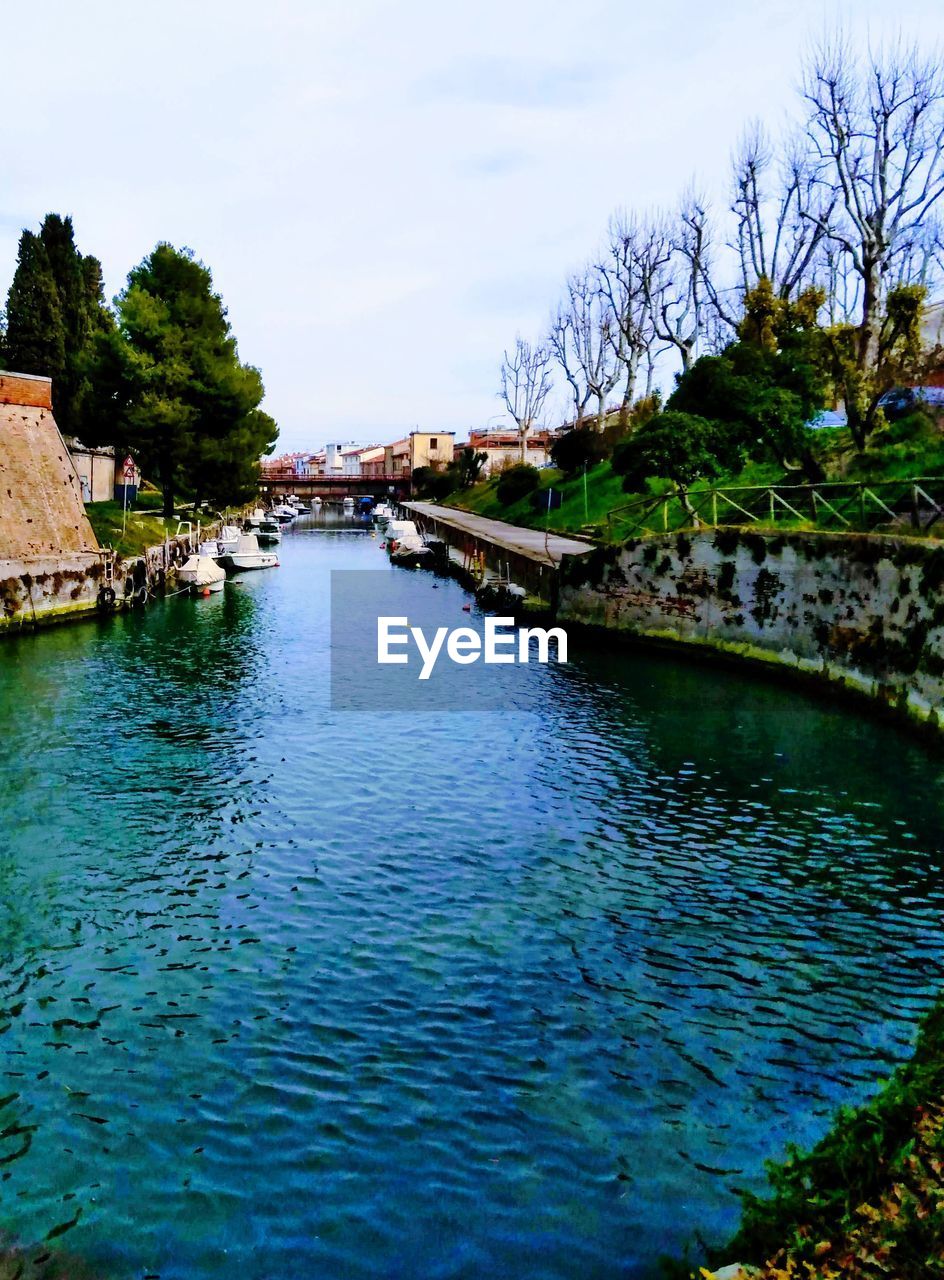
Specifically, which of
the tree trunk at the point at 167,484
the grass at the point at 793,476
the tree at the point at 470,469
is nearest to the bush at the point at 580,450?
the grass at the point at 793,476

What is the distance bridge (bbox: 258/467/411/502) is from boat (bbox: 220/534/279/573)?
2421 inches

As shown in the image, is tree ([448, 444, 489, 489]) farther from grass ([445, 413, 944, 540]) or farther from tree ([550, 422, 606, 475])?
tree ([550, 422, 606, 475])

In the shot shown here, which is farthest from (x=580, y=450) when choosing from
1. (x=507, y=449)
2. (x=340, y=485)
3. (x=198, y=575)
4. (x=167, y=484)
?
(x=340, y=485)

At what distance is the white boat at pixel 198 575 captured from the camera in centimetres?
5044

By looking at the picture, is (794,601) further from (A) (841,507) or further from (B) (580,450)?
(B) (580,450)

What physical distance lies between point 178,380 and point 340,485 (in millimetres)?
92539

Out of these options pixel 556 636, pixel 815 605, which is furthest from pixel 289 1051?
pixel 556 636

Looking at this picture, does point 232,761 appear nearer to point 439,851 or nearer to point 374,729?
point 374,729

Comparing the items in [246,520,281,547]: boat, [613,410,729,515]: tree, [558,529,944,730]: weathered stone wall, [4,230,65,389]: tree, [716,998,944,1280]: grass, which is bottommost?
[716,998,944,1280]: grass

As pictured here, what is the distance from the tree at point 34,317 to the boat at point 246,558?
17.3 metres

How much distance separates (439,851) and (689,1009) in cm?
543

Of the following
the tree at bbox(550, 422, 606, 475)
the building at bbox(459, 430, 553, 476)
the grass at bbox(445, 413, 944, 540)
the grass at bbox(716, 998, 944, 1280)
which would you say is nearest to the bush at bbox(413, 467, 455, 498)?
the building at bbox(459, 430, 553, 476)

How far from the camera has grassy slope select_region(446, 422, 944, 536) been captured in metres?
34.8

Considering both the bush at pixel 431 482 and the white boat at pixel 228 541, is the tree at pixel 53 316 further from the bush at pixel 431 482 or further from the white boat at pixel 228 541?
the bush at pixel 431 482
